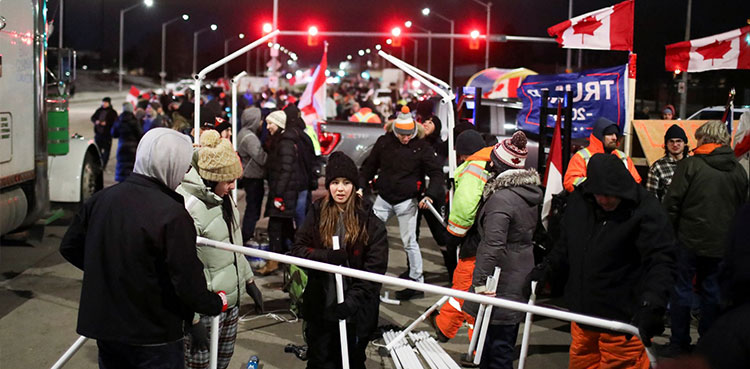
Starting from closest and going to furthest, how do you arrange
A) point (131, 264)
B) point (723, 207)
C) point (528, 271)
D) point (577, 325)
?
point (131, 264) < point (577, 325) < point (528, 271) < point (723, 207)

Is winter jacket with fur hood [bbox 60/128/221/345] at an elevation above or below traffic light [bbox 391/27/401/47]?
below

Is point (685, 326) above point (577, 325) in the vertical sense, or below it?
below

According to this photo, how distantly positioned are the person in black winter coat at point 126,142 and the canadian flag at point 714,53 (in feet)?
29.5

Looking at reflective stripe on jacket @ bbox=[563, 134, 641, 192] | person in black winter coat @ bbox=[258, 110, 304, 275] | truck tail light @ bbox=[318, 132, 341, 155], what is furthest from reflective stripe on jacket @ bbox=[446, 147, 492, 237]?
truck tail light @ bbox=[318, 132, 341, 155]

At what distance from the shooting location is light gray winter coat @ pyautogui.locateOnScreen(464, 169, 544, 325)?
17.9 ft

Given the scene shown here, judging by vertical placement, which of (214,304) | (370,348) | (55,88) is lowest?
(370,348)

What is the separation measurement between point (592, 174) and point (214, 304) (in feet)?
7.49

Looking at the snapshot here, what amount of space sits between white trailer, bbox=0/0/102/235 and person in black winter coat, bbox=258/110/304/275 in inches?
109

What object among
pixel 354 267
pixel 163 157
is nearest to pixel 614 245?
pixel 354 267

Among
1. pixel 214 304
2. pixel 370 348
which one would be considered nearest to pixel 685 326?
pixel 370 348

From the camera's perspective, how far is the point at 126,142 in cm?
1443

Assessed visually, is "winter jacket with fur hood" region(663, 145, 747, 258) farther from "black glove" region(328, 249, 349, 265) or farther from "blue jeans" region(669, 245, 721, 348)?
"black glove" region(328, 249, 349, 265)

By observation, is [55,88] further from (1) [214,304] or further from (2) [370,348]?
(1) [214,304]

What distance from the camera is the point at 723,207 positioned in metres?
6.88
